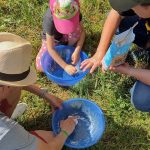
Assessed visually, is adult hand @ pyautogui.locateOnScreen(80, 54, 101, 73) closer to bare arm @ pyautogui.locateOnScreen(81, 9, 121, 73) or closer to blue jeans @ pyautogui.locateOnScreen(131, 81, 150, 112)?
bare arm @ pyautogui.locateOnScreen(81, 9, 121, 73)

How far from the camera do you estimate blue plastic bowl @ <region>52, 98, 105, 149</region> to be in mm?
2711

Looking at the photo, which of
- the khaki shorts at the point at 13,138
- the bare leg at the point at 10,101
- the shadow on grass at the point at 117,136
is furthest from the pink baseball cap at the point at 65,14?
the khaki shorts at the point at 13,138

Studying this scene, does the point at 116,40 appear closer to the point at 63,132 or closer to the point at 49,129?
the point at 63,132

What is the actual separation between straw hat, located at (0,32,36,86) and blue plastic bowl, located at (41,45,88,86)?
0.66 m

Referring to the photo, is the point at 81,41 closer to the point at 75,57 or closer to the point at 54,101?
the point at 75,57

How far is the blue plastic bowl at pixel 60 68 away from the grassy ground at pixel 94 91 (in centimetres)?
9

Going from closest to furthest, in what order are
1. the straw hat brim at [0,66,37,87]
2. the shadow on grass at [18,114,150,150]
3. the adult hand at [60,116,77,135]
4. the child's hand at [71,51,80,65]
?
the straw hat brim at [0,66,37,87] → the adult hand at [60,116,77,135] → the shadow on grass at [18,114,150,150] → the child's hand at [71,51,80,65]

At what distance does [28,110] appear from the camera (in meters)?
2.94

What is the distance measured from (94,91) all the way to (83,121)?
0.26m

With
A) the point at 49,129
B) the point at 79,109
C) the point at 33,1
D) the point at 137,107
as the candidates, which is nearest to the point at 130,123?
the point at 137,107

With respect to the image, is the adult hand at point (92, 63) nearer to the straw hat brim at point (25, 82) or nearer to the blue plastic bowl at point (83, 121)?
the blue plastic bowl at point (83, 121)

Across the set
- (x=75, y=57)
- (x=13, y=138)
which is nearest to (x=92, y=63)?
(x=75, y=57)

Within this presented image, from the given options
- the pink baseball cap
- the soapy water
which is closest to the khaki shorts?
the soapy water

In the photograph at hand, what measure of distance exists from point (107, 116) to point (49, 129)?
0.41 meters
